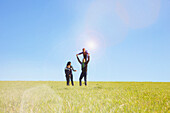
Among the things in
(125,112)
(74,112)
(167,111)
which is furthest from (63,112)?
(167,111)

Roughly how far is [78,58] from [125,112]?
372 inches

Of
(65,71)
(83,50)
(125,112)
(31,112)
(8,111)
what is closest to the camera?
(125,112)

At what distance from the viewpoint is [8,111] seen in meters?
3.81

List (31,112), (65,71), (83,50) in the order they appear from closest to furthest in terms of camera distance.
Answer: (31,112) < (83,50) < (65,71)

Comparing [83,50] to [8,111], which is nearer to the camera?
[8,111]

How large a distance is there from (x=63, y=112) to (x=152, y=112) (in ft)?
6.34

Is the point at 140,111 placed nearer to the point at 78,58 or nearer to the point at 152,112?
the point at 152,112

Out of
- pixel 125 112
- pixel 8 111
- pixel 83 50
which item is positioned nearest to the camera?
pixel 125 112

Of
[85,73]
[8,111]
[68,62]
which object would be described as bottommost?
[8,111]

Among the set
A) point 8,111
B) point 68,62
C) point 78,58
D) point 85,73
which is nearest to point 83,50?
point 78,58

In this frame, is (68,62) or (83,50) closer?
(83,50)

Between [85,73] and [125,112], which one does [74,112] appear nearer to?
[125,112]

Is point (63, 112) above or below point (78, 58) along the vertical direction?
below

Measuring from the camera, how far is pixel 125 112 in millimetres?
3236
